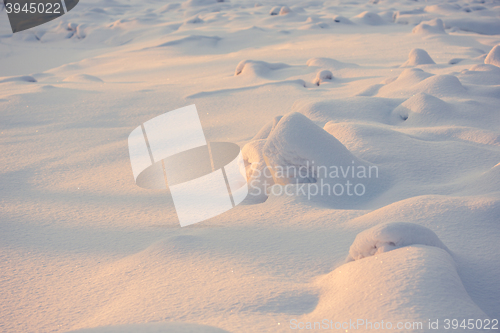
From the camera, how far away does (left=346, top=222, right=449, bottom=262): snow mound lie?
38.8 inches

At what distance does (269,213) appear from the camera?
1451 millimetres

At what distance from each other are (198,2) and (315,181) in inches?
415

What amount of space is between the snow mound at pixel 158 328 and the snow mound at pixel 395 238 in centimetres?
46

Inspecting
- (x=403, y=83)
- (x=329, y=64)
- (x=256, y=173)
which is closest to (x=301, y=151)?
(x=256, y=173)

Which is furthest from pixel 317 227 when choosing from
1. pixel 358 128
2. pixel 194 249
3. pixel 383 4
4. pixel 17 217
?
pixel 383 4

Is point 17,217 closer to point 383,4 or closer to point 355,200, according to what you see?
point 355,200

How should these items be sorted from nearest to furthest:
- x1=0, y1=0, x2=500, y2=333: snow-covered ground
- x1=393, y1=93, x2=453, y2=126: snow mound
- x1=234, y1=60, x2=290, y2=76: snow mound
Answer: x1=0, y1=0, x2=500, y2=333: snow-covered ground → x1=393, y1=93, x2=453, y2=126: snow mound → x1=234, y1=60, x2=290, y2=76: snow mound

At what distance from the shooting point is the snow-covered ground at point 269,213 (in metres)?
0.91

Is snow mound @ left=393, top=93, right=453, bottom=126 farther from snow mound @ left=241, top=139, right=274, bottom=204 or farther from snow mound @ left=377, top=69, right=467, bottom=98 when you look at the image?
snow mound @ left=241, top=139, right=274, bottom=204

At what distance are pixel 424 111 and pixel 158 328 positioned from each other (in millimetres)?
2041

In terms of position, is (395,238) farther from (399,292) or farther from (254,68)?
(254,68)

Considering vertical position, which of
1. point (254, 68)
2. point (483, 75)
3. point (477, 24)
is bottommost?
point (477, 24)

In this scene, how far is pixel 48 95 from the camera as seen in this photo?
309 cm

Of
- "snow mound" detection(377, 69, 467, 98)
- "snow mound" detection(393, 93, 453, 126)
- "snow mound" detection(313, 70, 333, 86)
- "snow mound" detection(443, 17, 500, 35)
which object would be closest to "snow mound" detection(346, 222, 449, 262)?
"snow mound" detection(393, 93, 453, 126)
